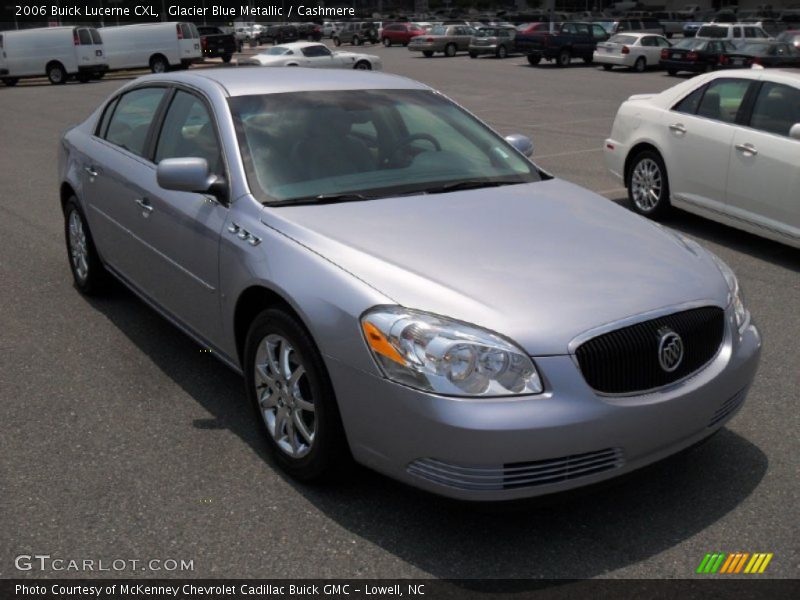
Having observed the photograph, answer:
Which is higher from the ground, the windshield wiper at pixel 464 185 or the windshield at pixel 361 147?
the windshield at pixel 361 147

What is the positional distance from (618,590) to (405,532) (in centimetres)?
80

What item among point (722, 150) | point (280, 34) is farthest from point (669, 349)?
point (280, 34)

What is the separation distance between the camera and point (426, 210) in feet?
13.4

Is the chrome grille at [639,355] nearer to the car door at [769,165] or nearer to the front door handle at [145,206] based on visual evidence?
the front door handle at [145,206]

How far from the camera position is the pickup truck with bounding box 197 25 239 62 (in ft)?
132

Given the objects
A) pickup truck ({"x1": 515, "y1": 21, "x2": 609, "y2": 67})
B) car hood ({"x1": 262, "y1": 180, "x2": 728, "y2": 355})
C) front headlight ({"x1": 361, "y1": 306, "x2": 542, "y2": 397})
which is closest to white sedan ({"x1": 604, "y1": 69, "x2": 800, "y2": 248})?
car hood ({"x1": 262, "y1": 180, "x2": 728, "y2": 355})

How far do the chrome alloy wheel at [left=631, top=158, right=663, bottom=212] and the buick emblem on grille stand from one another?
5455 millimetres

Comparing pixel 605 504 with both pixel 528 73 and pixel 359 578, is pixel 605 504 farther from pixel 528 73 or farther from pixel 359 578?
pixel 528 73

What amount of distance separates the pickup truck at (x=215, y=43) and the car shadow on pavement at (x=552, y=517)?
38492 mm

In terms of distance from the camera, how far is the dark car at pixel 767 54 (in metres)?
26.1

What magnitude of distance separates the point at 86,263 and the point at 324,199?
276cm

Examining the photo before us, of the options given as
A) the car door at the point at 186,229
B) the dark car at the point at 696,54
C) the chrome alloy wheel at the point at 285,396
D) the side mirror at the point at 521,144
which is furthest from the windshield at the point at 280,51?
the chrome alloy wheel at the point at 285,396

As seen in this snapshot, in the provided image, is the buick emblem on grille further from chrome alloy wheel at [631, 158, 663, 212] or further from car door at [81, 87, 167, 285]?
chrome alloy wheel at [631, 158, 663, 212]

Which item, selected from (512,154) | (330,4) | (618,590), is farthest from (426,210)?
(330,4)
